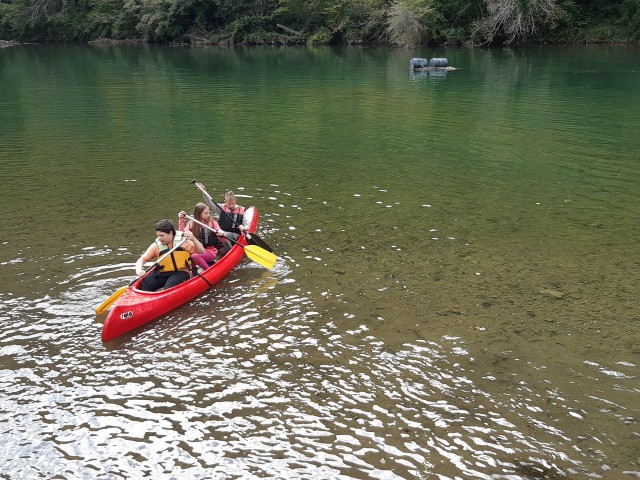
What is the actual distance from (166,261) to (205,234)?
163 centimetres

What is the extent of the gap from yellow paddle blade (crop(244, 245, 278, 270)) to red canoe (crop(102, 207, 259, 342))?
0.42m

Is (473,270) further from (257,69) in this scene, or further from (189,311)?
(257,69)

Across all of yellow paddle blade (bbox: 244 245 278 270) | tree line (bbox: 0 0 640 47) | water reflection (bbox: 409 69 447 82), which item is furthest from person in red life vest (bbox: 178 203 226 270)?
tree line (bbox: 0 0 640 47)

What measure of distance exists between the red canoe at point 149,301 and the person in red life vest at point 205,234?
12.5 inches

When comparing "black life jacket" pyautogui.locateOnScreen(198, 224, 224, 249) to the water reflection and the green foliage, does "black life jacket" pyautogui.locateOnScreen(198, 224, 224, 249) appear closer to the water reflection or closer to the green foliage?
the water reflection

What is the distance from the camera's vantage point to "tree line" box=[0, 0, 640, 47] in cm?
4556

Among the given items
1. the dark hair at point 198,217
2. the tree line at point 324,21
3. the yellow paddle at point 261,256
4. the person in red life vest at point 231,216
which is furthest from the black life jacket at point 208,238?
the tree line at point 324,21

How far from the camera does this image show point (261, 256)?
925 cm

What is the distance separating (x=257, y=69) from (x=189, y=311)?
31859 mm

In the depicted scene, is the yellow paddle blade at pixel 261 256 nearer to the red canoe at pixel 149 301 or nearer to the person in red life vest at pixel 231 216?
the red canoe at pixel 149 301

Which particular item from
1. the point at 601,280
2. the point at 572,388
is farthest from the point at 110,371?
the point at 601,280

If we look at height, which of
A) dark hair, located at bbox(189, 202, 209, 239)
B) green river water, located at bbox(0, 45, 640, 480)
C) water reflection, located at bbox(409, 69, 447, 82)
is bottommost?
green river water, located at bbox(0, 45, 640, 480)

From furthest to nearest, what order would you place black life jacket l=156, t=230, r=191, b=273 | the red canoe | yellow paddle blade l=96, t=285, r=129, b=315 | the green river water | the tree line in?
1. the tree line
2. black life jacket l=156, t=230, r=191, b=273
3. yellow paddle blade l=96, t=285, r=129, b=315
4. the red canoe
5. the green river water

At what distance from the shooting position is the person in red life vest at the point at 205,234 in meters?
9.22
